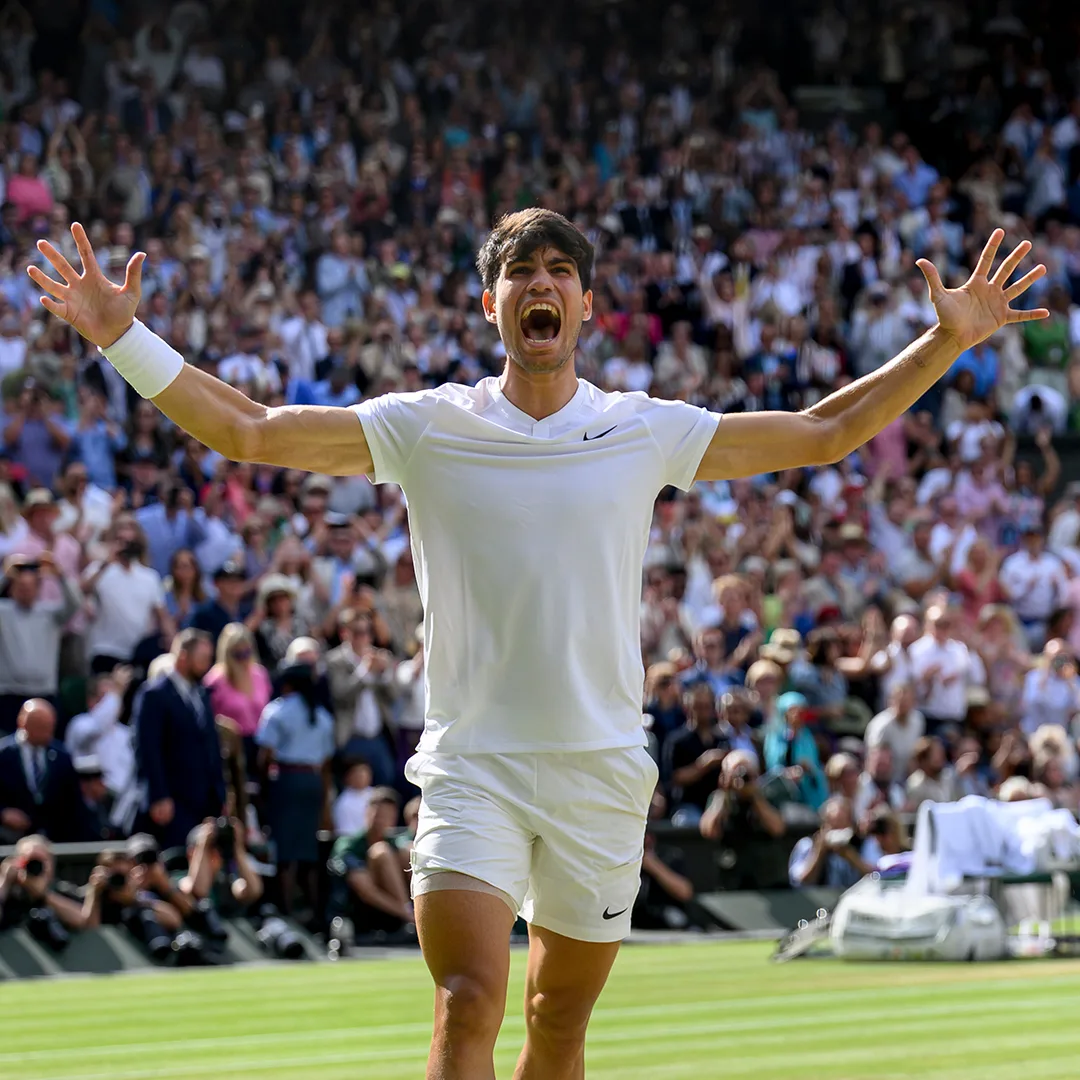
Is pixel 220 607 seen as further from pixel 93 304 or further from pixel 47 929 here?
pixel 93 304

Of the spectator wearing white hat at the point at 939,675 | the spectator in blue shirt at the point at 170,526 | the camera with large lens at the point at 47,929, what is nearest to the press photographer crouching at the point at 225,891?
the camera with large lens at the point at 47,929

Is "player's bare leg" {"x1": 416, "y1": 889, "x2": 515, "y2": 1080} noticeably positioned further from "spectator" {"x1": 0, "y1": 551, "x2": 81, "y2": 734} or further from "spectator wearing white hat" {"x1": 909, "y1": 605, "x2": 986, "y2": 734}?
"spectator wearing white hat" {"x1": 909, "y1": 605, "x2": 986, "y2": 734}

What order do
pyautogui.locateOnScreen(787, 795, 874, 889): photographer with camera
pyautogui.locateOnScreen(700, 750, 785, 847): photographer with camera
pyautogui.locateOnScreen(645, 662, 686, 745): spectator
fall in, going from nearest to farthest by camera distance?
pyautogui.locateOnScreen(700, 750, 785, 847): photographer with camera, pyautogui.locateOnScreen(787, 795, 874, 889): photographer with camera, pyautogui.locateOnScreen(645, 662, 686, 745): spectator

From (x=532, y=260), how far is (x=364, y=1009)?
22.5 ft

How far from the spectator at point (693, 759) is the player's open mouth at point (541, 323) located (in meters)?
10.8

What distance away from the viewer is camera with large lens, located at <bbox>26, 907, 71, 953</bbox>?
1305cm

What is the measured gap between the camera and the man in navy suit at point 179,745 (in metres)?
13.5

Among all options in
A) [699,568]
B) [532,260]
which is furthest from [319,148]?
[532,260]

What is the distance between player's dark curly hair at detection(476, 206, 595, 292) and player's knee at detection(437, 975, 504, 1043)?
→ 167cm

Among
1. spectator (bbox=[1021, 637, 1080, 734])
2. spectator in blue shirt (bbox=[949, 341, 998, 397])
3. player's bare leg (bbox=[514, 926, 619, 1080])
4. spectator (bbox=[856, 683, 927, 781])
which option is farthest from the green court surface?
spectator in blue shirt (bbox=[949, 341, 998, 397])

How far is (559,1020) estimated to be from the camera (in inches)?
198

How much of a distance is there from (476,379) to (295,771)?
6445 millimetres

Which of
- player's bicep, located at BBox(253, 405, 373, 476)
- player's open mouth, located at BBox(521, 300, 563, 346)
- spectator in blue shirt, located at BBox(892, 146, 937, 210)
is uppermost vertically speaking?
spectator in blue shirt, located at BBox(892, 146, 937, 210)

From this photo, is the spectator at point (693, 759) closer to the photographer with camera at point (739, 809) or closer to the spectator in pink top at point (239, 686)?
the photographer with camera at point (739, 809)
